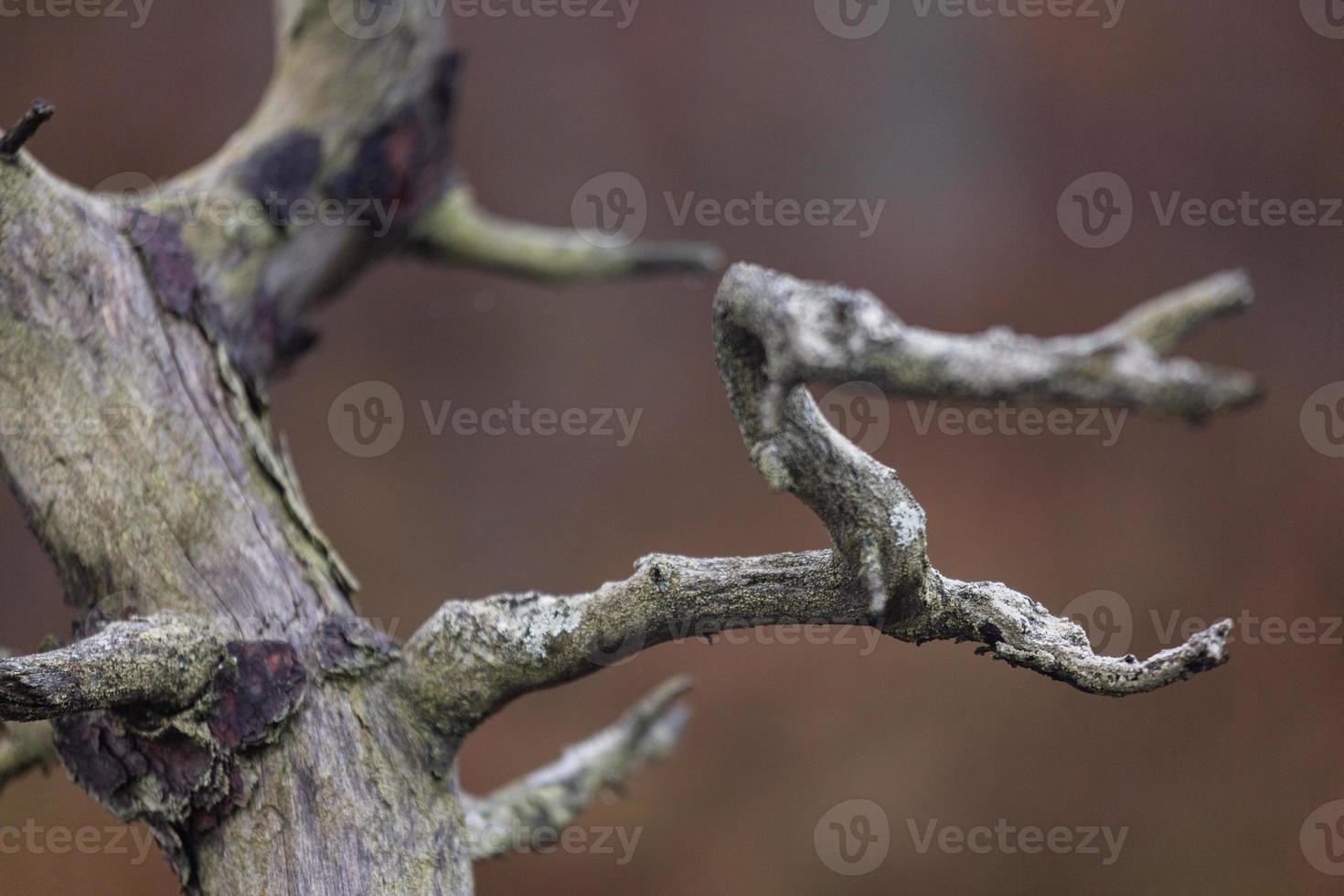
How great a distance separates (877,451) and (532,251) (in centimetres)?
205

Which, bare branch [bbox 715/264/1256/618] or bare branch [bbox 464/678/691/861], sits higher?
bare branch [bbox 715/264/1256/618]

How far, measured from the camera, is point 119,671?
0.84m

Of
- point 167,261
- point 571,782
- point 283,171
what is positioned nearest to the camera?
point 167,261

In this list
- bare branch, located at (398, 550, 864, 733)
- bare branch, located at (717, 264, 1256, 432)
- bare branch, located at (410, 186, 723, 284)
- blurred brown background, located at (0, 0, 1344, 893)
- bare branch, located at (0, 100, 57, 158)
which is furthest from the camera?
blurred brown background, located at (0, 0, 1344, 893)

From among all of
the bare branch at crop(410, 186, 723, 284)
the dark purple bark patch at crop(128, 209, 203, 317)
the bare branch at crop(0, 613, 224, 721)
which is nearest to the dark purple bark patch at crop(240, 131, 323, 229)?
the dark purple bark patch at crop(128, 209, 203, 317)

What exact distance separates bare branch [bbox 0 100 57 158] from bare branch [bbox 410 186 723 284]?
683 millimetres

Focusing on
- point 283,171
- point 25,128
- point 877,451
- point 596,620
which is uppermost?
point 877,451

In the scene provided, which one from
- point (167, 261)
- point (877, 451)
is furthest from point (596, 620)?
point (877, 451)

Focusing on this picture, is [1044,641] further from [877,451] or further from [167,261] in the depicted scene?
[877,451]

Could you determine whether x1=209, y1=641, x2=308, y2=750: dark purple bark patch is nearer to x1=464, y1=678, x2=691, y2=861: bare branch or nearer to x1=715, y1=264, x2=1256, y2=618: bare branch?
x1=464, y1=678, x2=691, y2=861: bare branch

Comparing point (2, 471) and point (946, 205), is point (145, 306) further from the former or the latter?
point (946, 205)

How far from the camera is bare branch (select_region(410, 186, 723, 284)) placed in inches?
66.4

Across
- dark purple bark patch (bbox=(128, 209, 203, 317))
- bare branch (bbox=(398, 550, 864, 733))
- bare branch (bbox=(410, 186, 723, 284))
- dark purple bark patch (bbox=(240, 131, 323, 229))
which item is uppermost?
bare branch (bbox=(410, 186, 723, 284))

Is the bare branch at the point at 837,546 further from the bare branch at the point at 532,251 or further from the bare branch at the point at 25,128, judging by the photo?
the bare branch at the point at 532,251
